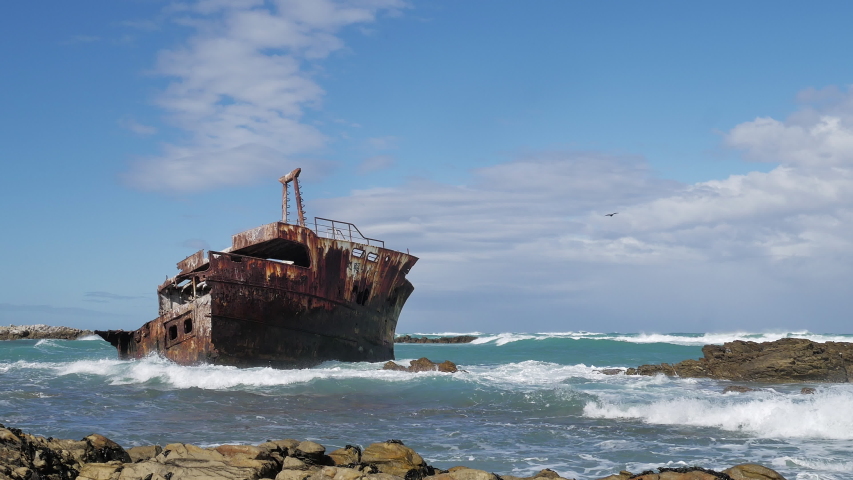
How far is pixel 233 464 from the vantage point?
6074 mm

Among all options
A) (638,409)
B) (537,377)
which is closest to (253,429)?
(638,409)

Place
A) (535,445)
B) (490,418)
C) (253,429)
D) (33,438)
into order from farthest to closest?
1. (490,418)
2. (253,429)
3. (535,445)
4. (33,438)

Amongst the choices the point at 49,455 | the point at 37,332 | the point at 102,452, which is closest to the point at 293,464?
the point at 102,452

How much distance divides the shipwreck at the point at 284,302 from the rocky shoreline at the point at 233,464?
34.6 ft

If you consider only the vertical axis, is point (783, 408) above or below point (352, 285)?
below

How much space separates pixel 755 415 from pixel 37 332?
2902 inches

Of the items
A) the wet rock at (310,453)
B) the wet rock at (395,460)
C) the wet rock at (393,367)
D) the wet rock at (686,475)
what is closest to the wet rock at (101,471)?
the wet rock at (310,453)

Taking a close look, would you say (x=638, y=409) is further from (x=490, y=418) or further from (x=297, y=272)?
(x=297, y=272)

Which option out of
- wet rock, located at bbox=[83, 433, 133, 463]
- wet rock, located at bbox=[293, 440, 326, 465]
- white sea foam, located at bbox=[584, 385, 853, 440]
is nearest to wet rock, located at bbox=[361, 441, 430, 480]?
wet rock, located at bbox=[293, 440, 326, 465]

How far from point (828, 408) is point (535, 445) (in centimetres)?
486

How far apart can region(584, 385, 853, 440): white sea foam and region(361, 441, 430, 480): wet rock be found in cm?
601

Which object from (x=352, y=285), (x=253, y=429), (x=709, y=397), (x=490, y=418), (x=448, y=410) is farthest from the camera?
(x=352, y=285)

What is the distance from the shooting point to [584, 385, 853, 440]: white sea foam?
10195 millimetres

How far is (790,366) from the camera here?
18047 millimetres
